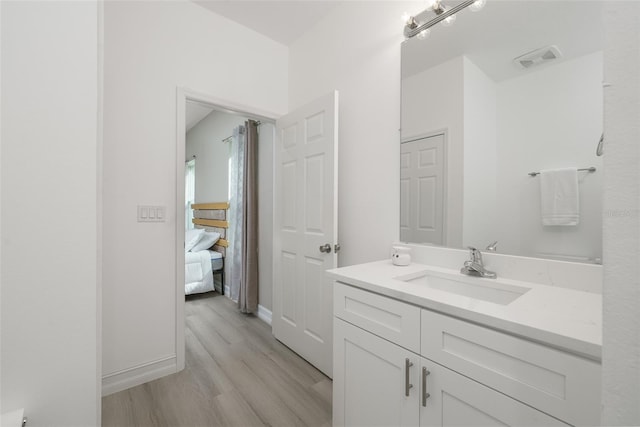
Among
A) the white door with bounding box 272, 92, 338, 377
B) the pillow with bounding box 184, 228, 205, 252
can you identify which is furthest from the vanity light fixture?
the pillow with bounding box 184, 228, 205, 252

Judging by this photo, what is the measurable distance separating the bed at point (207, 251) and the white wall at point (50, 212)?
2605 mm

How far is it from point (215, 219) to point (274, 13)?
3.09 meters

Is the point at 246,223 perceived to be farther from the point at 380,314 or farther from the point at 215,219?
the point at 380,314

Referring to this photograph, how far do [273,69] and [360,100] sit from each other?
108 cm

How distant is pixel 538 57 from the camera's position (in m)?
1.14

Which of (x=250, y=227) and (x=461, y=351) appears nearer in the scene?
(x=461, y=351)

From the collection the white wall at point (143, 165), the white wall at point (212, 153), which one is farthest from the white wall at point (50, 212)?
the white wall at point (212, 153)

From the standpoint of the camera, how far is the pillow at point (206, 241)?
13.3ft

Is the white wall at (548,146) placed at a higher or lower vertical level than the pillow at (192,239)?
higher

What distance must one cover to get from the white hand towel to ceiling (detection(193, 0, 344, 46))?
1.85 metres

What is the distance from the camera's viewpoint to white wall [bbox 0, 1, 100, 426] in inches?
35.9

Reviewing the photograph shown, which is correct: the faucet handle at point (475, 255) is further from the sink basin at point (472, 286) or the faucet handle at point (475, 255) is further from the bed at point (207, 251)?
the bed at point (207, 251)

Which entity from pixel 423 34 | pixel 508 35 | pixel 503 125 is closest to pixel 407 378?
pixel 503 125

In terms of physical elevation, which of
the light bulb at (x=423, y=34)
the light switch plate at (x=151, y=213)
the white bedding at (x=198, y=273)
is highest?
the light bulb at (x=423, y=34)
